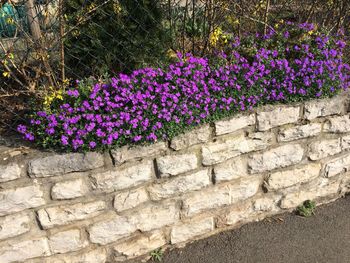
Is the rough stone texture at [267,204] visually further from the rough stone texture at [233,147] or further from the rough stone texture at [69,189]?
the rough stone texture at [69,189]

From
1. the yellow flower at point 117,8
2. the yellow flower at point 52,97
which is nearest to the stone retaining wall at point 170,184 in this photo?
the yellow flower at point 52,97

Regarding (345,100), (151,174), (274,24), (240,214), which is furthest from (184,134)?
(274,24)

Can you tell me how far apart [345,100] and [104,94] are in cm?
193

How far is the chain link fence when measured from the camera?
2699 millimetres

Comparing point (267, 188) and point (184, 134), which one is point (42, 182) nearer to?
point (184, 134)

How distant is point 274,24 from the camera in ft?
12.2

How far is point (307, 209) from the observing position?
10.9 feet

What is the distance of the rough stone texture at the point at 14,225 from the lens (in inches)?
94.0

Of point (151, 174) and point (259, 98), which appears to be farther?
point (259, 98)

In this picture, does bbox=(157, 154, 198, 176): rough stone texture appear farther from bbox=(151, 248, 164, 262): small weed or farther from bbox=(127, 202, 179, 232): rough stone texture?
bbox=(151, 248, 164, 262): small weed

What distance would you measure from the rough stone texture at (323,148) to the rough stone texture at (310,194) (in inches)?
11.0

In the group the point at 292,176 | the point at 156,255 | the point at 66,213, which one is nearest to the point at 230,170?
the point at 292,176

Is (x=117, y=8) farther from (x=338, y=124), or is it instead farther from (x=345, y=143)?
(x=345, y=143)

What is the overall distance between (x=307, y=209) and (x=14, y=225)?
233 cm
